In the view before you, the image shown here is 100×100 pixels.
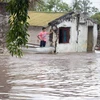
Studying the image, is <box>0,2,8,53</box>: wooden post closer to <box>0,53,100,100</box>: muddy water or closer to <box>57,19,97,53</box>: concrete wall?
<box>0,53,100,100</box>: muddy water

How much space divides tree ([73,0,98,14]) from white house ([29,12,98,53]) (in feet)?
40.1

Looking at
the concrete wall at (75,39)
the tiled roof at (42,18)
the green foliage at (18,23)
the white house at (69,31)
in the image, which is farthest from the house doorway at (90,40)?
the green foliage at (18,23)

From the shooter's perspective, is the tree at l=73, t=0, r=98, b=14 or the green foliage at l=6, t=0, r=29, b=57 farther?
the tree at l=73, t=0, r=98, b=14

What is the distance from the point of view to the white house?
2645 cm

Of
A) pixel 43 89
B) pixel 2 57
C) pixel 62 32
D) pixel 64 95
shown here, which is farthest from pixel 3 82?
pixel 62 32

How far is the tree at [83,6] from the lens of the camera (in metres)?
41.3

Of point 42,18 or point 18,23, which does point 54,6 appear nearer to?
point 42,18

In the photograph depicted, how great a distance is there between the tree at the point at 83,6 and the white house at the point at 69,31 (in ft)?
40.1

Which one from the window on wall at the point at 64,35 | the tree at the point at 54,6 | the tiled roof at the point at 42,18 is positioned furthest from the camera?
the tree at the point at 54,6

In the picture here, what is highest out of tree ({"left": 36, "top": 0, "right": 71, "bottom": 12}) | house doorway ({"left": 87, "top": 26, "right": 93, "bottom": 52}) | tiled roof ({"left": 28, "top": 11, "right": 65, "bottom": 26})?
tree ({"left": 36, "top": 0, "right": 71, "bottom": 12})

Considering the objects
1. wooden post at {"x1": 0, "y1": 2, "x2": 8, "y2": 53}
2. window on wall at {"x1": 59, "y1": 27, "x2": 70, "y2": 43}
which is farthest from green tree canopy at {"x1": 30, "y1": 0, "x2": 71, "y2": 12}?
wooden post at {"x1": 0, "y1": 2, "x2": 8, "y2": 53}

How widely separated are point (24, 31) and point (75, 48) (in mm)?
21067

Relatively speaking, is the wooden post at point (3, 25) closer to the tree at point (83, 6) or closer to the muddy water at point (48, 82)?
the muddy water at point (48, 82)

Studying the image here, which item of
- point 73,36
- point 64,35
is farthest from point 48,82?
point 73,36
